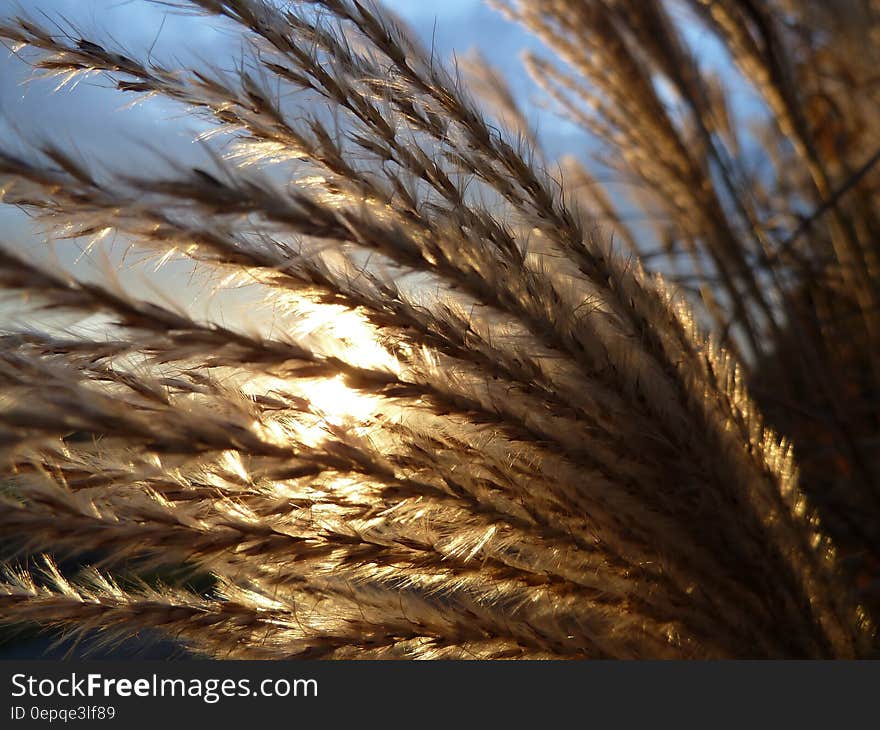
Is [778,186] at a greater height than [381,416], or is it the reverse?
[778,186]

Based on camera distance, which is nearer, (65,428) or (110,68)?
(65,428)

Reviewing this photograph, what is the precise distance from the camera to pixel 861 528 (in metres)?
1.23

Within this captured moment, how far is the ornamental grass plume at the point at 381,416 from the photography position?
60 cm

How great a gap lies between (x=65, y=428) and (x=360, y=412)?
271 millimetres

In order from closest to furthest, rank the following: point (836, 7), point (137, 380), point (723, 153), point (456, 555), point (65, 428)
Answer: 1. point (65, 428)
2. point (137, 380)
3. point (456, 555)
4. point (836, 7)
5. point (723, 153)

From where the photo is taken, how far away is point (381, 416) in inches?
28.6

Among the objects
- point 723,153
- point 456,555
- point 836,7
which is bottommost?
point 456,555

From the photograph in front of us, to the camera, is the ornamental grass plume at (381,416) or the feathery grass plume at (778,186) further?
the feathery grass plume at (778,186)

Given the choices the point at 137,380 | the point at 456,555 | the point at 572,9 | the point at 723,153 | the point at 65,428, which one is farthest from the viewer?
the point at 723,153

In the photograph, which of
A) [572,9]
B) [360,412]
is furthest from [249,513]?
[572,9]

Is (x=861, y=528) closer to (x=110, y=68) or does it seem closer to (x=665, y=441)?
(x=665, y=441)

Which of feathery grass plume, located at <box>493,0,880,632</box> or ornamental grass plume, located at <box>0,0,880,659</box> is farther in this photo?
feathery grass plume, located at <box>493,0,880,632</box>

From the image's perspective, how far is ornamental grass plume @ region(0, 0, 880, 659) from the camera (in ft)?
1.98

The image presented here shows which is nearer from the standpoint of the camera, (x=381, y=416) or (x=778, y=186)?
(x=381, y=416)
